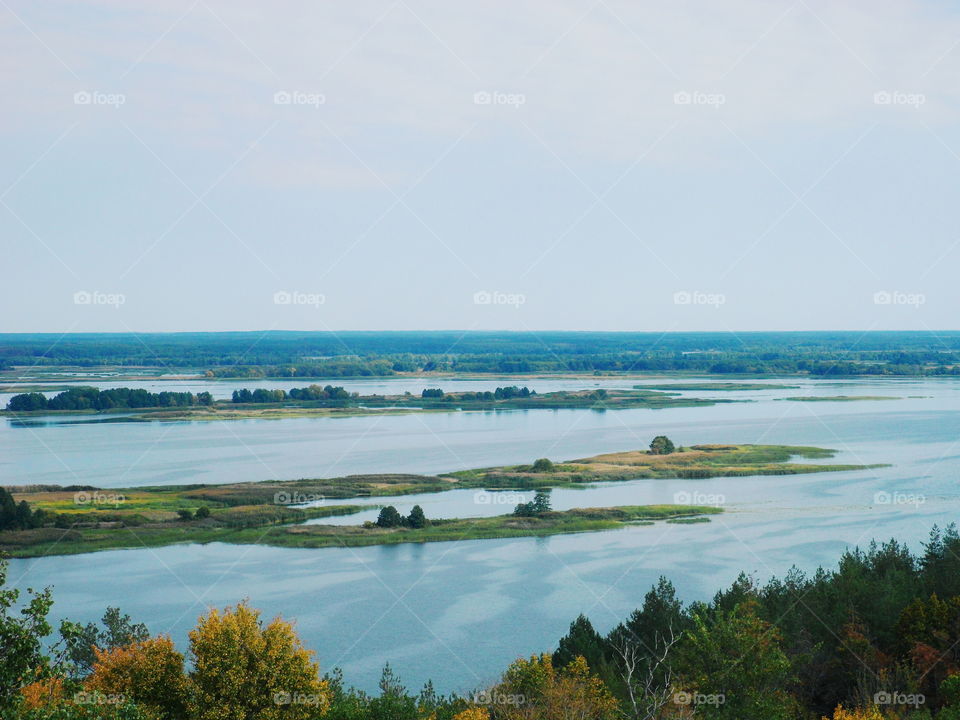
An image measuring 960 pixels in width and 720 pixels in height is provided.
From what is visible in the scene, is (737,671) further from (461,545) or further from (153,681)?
(461,545)

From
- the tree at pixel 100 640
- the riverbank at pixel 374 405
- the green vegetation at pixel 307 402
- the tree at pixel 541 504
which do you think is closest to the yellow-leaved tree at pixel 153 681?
the tree at pixel 100 640

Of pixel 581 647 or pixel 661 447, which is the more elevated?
pixel 661 447

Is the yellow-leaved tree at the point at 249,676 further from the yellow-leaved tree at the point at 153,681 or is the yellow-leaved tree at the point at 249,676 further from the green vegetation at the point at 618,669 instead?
the yellow-leaved tree at the point at 153,681

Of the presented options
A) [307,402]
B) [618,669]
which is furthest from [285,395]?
[618,669]

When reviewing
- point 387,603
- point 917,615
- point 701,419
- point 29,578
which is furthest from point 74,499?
point 701,419

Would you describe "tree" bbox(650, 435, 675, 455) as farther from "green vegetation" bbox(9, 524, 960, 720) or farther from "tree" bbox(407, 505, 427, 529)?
"green vegetation" bbox(9, 524, 960, 720)

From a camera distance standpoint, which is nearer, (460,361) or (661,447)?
(661,447)

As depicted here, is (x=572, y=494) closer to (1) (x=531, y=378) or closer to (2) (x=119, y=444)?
(2) (x=119, y=444)
